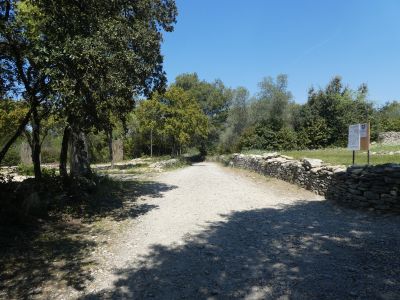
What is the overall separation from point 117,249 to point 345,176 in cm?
719

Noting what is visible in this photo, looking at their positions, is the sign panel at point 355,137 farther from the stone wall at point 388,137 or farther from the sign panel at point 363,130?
the stone wall at point 388,137

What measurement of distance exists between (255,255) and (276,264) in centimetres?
57

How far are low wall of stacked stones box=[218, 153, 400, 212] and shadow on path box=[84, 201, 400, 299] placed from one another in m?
0.79

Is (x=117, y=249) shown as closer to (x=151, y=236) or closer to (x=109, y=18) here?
(x=151, y=236)

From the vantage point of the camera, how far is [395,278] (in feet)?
16.4

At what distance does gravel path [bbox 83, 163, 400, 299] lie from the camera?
4953 mm

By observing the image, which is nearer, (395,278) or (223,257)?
(395,278)

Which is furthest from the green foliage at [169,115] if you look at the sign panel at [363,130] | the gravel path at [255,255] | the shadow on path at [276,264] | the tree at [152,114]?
the shadow on path at [276,264]

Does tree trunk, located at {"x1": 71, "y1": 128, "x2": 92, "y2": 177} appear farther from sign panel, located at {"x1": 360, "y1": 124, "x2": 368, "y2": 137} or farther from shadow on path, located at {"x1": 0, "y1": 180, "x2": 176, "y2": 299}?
sign panel, located at {"x1": 360, "y1": 124, "x2": 368, "y2": 137}

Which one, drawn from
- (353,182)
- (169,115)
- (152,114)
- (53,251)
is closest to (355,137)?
(353,182)

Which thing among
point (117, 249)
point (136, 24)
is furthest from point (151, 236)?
point (136, 24)

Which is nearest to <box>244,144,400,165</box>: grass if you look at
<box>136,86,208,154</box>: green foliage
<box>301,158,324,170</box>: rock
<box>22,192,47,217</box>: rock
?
<box>301,158,324,170</box>: rock

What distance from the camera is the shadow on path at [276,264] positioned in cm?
488

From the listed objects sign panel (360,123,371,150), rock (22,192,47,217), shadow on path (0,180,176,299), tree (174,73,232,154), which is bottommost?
shadow on path (0,180,176,299)
